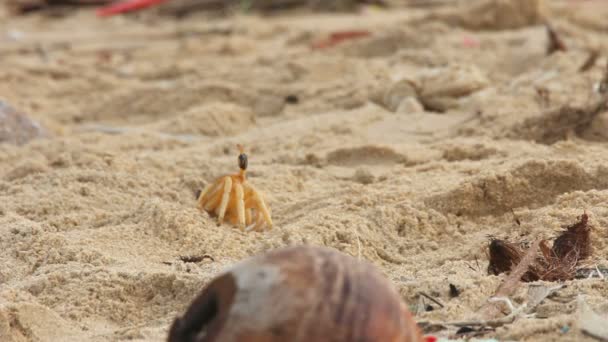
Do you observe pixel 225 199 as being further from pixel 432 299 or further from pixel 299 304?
pixel 299 304

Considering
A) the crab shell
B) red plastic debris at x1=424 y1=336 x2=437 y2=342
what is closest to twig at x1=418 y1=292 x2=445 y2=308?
red plastic debris at x1=424 y1=336 x2=437 y2=342

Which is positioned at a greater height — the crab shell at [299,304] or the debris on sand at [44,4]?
the crab shell at [299,304]

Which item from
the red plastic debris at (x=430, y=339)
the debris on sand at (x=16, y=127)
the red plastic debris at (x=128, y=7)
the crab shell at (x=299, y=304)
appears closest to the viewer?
the crab shell at (x=299, y=304)

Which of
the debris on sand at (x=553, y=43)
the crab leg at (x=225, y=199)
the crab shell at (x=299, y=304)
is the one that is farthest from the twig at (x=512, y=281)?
the debris on sand at (x=553, y=43)

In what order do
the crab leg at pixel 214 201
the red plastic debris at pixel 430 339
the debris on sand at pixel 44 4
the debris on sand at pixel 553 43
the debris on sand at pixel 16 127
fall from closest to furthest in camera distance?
the red plastic debris at pixel 430 339
the crab leg at pixel 214 201
the debris on sand at pixel 16 127
the debris on sand at pixel 553 43
the debris on sand at pixel 44 4

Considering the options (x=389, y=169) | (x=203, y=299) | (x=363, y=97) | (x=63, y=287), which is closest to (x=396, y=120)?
(x=363, y=97)

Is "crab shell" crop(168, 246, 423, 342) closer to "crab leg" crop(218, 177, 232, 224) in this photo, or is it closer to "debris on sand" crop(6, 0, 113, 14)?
"crab leg" crop(218, 177, 232, 224)

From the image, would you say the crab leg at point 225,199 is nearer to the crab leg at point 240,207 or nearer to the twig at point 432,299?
the crab leg at point 240,207
